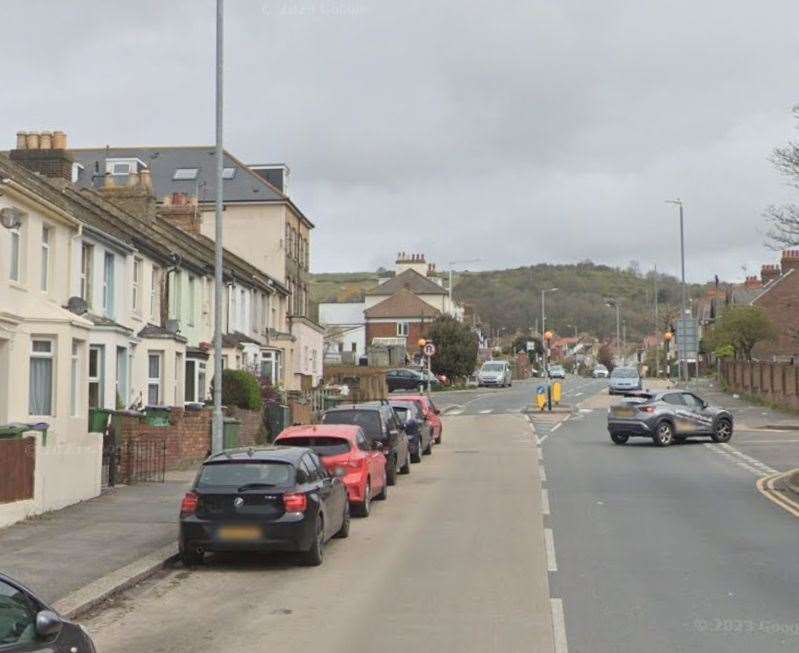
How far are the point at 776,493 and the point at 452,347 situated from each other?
5680 cm

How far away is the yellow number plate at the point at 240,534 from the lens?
42.4 ft

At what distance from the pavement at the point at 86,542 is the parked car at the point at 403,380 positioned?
46.1 metres

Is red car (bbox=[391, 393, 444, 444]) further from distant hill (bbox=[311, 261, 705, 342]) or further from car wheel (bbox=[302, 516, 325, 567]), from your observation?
distant hill (bbox=[311, 261, 705, 342])

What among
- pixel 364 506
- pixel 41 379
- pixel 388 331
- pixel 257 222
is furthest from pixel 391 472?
pixel 388 331

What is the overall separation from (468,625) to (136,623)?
9.87 ft

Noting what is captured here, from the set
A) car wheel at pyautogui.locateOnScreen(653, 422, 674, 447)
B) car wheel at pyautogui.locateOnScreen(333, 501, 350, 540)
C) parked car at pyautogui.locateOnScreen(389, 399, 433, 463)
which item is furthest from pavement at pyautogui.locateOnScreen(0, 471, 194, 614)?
car wheel at pyautogui.locateOnScreen(653, 422, 674, 447)

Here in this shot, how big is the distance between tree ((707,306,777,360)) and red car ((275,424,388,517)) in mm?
48314

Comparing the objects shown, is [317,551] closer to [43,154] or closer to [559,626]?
[559,626]

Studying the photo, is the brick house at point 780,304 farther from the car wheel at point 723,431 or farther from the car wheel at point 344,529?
the car wheel at point 344,529

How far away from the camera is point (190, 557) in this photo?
13.2 metres

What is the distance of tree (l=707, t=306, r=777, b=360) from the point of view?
62.5m

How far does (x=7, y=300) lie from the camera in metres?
19.7

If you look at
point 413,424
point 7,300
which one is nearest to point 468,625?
point 7,300

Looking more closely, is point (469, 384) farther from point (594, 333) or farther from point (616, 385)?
point (594, 333)
